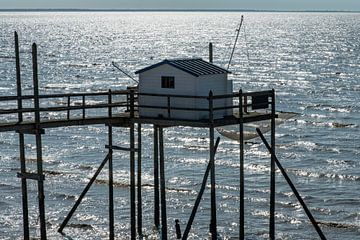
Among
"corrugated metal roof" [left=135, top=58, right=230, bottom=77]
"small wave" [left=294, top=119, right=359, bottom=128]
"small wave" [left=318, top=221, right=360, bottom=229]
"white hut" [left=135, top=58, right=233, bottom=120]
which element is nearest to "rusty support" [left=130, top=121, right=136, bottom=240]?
"white hut" [left=135, top=58, right=233, bottom=120]

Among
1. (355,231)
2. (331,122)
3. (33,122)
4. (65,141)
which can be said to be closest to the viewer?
(33,122)

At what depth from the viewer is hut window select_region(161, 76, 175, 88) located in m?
33.4

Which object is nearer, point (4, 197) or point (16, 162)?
point (4, 197)

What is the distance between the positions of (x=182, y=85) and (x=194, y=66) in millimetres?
1039

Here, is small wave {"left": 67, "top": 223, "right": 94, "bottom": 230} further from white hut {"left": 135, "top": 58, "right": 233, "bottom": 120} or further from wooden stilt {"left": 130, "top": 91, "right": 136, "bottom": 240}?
white hut {"left": 135, "top": 58, "right": 233, "bottom": 120}

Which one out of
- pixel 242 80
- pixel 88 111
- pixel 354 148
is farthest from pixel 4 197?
pixel 242 80

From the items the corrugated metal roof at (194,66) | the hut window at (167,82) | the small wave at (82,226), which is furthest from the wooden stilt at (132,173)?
the small wave at (82,226)

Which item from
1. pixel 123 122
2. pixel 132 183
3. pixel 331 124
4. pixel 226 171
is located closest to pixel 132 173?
pixel 132 183

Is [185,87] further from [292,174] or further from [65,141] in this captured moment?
[65,141]

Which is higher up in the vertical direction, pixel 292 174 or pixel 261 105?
pixel 261 105

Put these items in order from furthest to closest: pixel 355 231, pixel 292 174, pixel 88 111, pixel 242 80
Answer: pixel 242 80
pixel 88 111
pixel 292 174
pixel 355 231

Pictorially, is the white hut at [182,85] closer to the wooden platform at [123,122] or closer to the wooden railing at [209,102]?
the wooden railing at [209,102]

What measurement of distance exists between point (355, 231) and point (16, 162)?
2274 centimetres

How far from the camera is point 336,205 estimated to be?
44.0 metres
